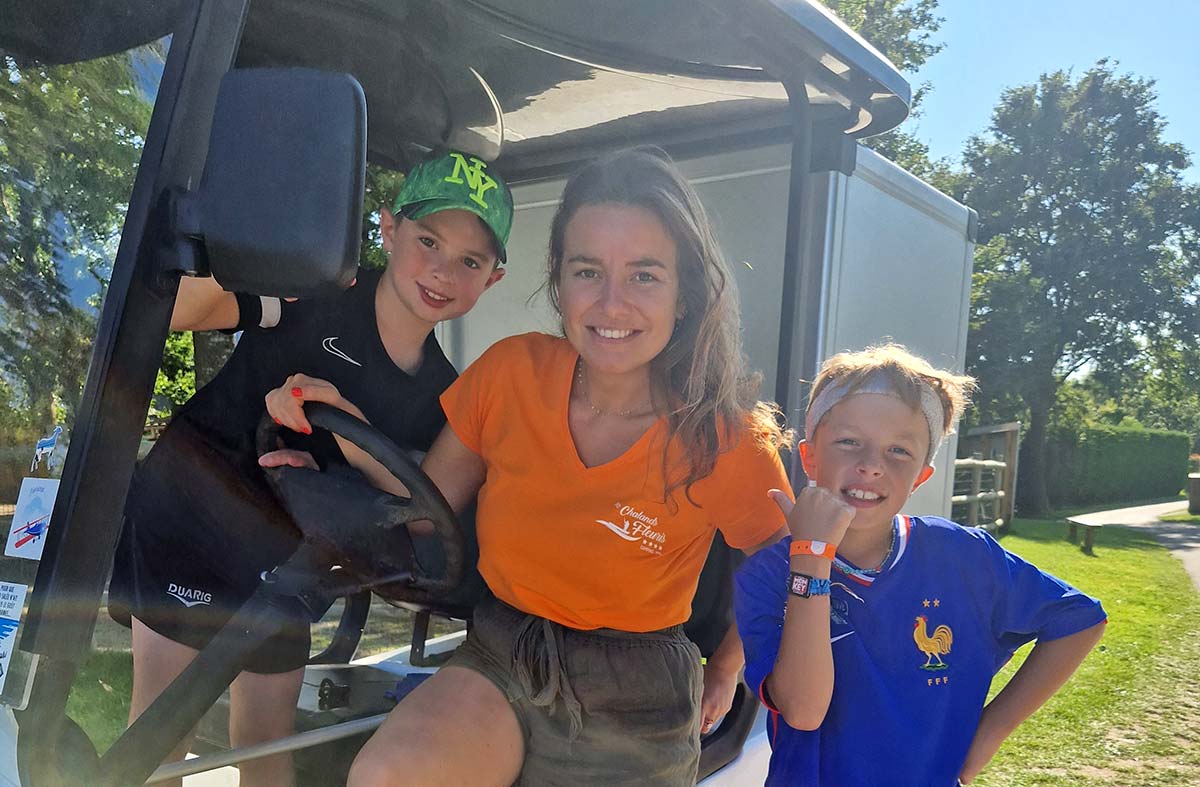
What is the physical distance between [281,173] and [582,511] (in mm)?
858

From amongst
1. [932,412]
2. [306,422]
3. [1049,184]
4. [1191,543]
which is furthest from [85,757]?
[1049,184]

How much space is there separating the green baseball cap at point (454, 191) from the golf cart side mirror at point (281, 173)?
0.86m

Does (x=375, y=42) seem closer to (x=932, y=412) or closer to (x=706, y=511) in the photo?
(x=706, y=511)

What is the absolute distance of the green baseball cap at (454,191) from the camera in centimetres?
195

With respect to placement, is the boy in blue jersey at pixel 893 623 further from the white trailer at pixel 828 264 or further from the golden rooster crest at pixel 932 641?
the white trailer at pixel 828 264

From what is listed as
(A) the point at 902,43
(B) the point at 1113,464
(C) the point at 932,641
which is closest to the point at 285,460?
(C) the point at 932,641

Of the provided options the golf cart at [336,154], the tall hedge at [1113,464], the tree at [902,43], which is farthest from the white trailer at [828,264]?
the tall hedge at [1113,464]

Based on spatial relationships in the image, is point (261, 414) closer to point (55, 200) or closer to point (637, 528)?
point (55, 200)

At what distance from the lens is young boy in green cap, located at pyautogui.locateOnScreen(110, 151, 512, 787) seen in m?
1.72

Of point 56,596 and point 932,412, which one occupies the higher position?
point 932,412

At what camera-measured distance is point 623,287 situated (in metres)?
1.72

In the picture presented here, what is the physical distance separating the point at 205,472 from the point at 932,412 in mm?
1442

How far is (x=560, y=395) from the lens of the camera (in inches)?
70.9

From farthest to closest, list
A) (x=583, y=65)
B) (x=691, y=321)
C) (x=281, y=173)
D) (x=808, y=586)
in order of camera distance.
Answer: (x=583, y=65)
(x=691, y=321)
(x=808, y=586)
(x=281, y=173)
